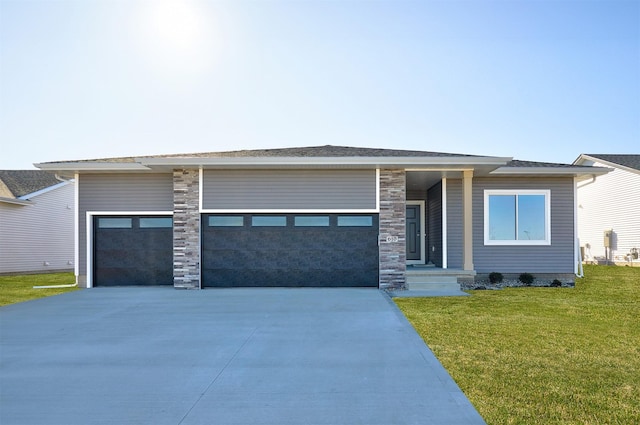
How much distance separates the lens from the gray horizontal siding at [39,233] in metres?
18.2

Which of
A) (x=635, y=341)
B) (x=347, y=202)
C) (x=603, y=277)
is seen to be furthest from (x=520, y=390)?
(x=603, y=277)

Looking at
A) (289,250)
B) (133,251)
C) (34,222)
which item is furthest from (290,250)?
(34,222)

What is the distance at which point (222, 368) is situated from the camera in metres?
4.74

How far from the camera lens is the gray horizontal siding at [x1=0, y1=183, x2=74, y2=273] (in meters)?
18.2

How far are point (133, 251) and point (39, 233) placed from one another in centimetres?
1029

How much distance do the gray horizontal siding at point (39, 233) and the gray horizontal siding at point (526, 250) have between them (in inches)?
721

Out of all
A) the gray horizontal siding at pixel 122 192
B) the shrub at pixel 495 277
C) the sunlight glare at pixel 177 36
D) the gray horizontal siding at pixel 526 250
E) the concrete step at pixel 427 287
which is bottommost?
the concrete step at pixel 427 287

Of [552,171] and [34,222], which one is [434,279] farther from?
[34,222]

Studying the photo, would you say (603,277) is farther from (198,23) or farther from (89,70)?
(89,70)

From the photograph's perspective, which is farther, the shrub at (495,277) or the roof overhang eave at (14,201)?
the roof overhang eave at (14,201)

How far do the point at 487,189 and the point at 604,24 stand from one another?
728 centimetres

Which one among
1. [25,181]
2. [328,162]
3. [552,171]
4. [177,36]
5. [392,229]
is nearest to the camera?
[328,162]

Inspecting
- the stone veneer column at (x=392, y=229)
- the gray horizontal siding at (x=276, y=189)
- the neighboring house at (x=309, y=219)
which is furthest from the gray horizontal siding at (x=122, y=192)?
the stone veneer column at (x=392, y=229)

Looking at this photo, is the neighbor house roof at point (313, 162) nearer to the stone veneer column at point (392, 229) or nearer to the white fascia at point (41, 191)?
the stone veneer column at point (392, 229)
